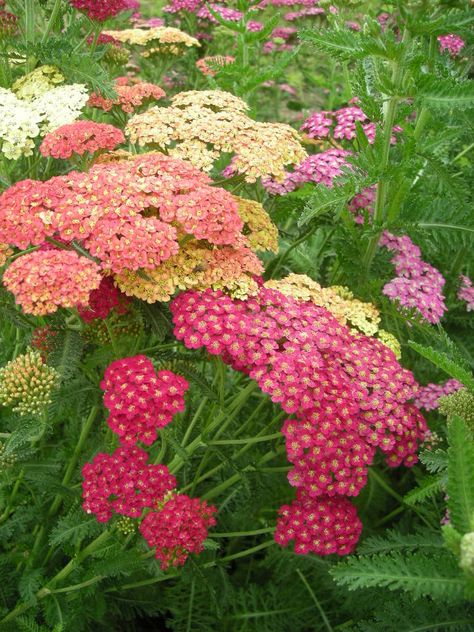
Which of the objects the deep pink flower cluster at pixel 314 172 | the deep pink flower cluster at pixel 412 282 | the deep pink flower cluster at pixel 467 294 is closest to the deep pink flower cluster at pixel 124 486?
the deep pink flower cluster at pixel 412 282

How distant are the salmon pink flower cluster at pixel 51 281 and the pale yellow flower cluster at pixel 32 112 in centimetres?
72

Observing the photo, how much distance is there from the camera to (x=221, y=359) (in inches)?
88.4

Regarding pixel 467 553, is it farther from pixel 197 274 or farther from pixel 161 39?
pixel 161 39

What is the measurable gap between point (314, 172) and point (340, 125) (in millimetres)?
439

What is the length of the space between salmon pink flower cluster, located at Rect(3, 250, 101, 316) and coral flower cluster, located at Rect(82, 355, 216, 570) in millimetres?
292

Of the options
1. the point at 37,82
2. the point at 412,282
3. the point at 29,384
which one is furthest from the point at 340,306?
the point at 37,82

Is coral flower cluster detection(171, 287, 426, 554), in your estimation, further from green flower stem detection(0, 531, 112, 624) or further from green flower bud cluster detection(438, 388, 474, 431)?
green flower stem detection(0, 531, 112, 624)

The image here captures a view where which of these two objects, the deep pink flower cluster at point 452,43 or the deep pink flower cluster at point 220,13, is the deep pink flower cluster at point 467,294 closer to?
the deep pink flower cluster at point 452,43

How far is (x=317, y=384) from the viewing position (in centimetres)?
210

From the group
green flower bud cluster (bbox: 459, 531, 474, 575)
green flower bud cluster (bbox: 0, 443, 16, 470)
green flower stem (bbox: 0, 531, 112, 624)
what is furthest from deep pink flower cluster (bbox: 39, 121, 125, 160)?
green flower bud cluster (bbox: 459, 531, 474, 575)

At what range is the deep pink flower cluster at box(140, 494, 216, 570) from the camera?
2.01 meters

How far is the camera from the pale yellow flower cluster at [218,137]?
2396 millimetres

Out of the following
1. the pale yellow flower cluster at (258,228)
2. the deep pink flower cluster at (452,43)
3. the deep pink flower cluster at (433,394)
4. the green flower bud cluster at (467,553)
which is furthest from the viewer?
the deep pink flower cluster at (452,43)

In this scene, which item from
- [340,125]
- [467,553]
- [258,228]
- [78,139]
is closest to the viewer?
[467,553]
